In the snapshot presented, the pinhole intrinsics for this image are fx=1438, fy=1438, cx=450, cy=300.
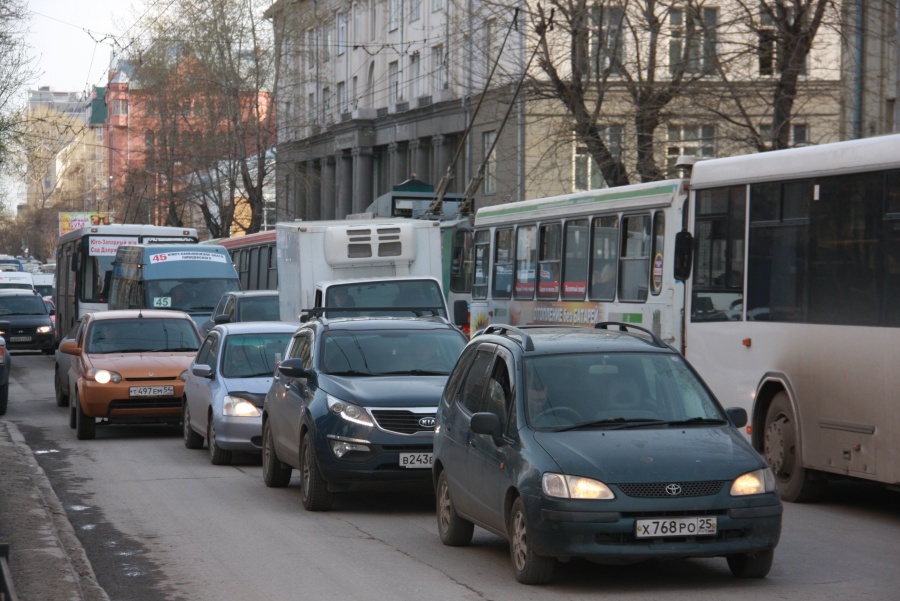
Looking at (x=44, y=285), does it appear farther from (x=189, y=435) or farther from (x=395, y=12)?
(x=189, y=435)

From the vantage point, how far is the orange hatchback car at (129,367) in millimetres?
18297

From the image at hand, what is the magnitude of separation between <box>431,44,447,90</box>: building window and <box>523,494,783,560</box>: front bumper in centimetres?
4691

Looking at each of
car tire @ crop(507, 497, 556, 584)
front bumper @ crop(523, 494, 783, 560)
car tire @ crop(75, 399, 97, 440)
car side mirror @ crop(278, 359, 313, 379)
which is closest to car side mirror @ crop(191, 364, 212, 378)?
car tire @ crop(75, 399, 97, 440)

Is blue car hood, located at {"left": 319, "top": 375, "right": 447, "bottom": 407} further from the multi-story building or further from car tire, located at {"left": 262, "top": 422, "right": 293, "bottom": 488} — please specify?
the multi-story building

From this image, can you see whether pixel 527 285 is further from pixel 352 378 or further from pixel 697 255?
pixel 352 378

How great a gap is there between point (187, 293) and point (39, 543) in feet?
68.7

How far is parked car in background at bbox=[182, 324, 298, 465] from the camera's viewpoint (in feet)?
50.2

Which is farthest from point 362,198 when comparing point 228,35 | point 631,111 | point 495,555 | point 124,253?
point 495,555

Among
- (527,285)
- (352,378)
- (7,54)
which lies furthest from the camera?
(7,54)

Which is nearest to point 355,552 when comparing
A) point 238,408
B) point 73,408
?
point 238,408

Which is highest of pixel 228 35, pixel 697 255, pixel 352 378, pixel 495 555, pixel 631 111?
pixel 228 35

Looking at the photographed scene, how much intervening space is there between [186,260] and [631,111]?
390 inches

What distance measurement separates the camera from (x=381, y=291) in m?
20.5

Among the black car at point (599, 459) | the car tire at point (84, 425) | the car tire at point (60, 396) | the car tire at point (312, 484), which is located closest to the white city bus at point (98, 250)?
the car tire at point (60, 396)
